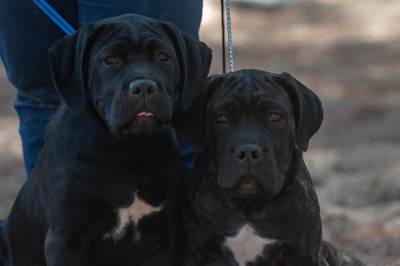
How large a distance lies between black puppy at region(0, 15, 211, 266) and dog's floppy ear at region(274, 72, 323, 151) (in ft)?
1.35

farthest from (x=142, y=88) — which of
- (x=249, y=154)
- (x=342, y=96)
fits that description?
(x=342, y=96)

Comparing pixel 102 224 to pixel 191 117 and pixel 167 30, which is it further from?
pixel 167 30

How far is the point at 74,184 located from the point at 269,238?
96 centimetres

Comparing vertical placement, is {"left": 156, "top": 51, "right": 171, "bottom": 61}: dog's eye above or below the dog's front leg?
above

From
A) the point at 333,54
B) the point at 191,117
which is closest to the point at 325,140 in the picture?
the point at 333,54

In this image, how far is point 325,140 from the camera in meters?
11.6

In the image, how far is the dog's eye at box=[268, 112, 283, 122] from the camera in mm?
A: 4602

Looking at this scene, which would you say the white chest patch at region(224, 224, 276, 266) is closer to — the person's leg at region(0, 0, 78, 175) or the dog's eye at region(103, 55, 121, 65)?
the dog's eye at region(103, 55, 121, 65)

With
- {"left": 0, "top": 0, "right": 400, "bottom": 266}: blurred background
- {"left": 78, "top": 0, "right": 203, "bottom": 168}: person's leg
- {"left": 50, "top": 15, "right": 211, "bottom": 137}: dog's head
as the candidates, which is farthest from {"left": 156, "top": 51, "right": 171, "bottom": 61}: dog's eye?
{"left": 0, "top": 0, "right": 400, "bottom": 266}: blurred background

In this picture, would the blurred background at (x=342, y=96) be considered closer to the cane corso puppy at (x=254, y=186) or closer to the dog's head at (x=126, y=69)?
the cane corso puppy at (x=254, y=186)

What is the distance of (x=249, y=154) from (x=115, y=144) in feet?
2.13

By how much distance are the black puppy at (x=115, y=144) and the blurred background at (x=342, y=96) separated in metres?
2.03

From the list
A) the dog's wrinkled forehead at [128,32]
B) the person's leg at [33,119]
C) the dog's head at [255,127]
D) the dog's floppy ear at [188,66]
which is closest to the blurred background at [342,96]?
the dog's head at [255,127]

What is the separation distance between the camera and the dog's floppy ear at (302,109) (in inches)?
185
